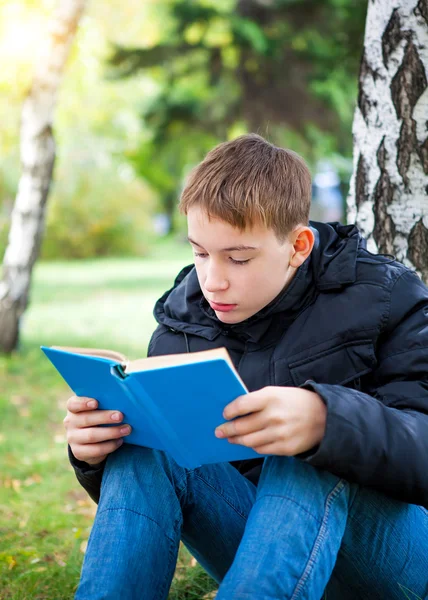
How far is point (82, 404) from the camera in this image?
5.84 feet

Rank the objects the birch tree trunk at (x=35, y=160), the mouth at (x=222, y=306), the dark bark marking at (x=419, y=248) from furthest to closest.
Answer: the birch tree trunk at (x=35, y=160)
the dark bark marking at (x=419, y=248)
the mouth at (x=222, y=306)

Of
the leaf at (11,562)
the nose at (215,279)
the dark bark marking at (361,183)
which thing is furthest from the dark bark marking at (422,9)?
the leaf at (11,562)

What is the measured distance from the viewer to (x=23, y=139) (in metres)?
6.60

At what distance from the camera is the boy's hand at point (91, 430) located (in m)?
1.77

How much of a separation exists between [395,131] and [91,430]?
4.77 ft

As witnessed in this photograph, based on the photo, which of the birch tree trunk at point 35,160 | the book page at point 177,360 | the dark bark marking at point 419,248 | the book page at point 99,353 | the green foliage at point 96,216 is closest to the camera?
the book page at point 177,360

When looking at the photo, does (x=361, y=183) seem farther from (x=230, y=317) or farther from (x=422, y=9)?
(x=230, y=317)

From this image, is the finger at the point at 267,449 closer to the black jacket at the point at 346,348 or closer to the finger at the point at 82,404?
the black jacket at the point at 346,348

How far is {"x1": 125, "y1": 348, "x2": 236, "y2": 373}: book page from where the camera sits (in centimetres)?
145

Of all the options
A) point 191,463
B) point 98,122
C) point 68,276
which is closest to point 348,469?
point 191,463

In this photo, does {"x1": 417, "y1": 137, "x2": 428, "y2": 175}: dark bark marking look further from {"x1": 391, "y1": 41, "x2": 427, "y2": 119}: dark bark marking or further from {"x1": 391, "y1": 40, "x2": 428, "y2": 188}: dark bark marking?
{"x1": 391, "y1": 41, "x2": 427, "y2": 119}: dark bark marking

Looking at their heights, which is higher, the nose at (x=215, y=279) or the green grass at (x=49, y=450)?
the nose at (x=215, y=279)

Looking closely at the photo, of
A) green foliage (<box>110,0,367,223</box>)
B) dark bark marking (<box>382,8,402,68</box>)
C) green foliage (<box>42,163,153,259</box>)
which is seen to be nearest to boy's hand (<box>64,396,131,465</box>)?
dark bark marking (<box>382,8,402,68</box>)

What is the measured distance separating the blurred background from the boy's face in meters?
0.64
